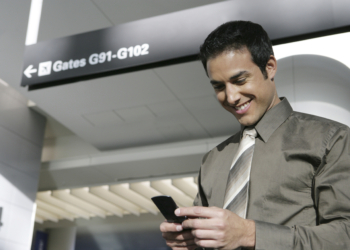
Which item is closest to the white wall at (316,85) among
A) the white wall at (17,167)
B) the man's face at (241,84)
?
the man's face at (241,84)

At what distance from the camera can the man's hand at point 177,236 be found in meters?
1.09

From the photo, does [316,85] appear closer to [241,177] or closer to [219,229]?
[241,177]

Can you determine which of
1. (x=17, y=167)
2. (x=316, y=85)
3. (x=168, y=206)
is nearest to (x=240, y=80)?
(x=168, y=206)

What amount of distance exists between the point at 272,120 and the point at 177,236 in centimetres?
46

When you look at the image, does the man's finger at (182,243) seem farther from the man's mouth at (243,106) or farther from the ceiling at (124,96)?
the ceiling at (124,96)

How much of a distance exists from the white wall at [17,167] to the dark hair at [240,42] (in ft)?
16.8

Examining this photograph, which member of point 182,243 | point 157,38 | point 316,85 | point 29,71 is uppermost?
point 157,38

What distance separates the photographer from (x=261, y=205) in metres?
1.10

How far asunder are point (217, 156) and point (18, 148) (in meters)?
5.26

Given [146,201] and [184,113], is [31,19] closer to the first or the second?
[184,113]

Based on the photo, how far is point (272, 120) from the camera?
49.6 inches

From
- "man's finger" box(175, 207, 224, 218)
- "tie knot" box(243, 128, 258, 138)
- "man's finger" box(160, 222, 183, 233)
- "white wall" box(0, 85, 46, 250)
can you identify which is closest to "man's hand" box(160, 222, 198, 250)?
"man's finger" box(160, 222, 183, 233)

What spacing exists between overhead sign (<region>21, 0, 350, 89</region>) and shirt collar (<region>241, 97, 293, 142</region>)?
1126 millimetres

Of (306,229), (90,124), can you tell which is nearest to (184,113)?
(90,124)
